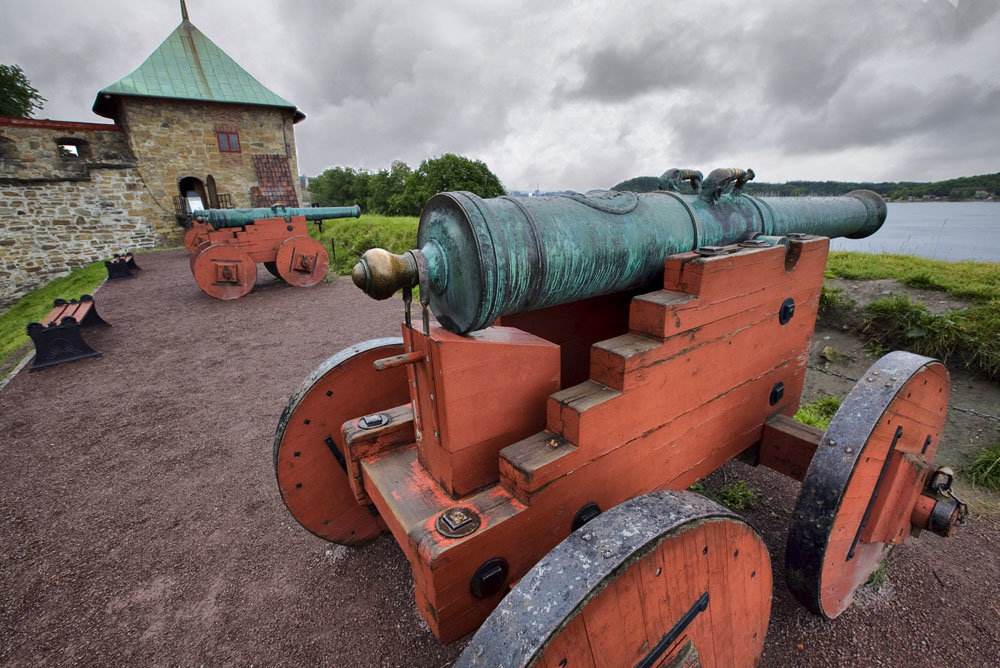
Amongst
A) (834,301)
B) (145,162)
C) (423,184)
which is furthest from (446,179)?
(834,301)

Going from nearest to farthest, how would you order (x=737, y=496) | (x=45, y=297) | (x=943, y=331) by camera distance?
(x=737, y=496) < (x=943, y=331) < (x=45, y=297)

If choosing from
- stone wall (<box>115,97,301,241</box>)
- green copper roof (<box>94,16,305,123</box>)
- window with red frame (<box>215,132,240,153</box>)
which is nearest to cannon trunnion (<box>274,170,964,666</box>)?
stone wall (<box>115,97,301,241</box>)

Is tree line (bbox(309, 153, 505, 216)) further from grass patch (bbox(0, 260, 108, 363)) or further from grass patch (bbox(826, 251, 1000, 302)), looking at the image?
grass patch (bbox(826, 251, 1000, 302))

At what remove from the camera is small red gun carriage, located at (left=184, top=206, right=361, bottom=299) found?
301 inches

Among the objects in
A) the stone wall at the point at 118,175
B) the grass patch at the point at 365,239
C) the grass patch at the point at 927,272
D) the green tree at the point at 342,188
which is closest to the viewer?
the grass patch at the point at 927,272

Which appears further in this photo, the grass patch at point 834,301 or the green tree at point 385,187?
the green tree at point 385,187

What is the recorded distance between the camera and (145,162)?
15516 mm

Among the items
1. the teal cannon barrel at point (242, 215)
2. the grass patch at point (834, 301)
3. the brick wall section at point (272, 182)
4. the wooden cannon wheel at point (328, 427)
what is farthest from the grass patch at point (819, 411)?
the brick wall section at point (272, 182)

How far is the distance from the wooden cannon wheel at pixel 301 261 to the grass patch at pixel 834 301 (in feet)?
25.3

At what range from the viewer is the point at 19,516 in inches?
107

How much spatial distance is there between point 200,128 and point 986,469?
20789 millimetres

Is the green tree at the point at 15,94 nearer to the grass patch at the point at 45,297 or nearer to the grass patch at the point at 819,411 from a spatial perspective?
the grass patch at the point at 45,297

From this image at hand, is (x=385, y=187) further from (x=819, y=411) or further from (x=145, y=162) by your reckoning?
(x=819, y=411)

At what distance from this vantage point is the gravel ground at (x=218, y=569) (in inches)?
72.1
